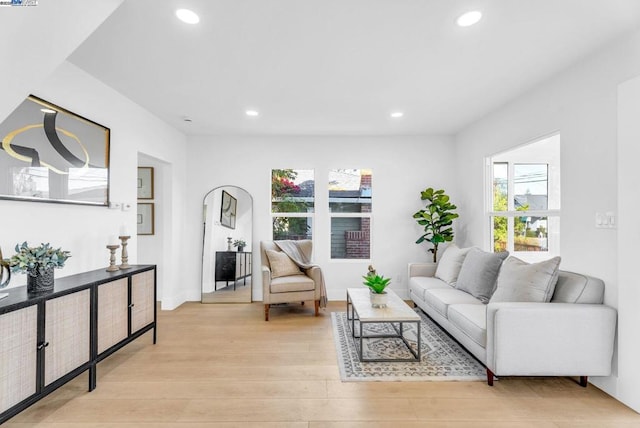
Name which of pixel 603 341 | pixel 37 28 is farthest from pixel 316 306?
pixel 37 28

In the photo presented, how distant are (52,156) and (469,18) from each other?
306cm

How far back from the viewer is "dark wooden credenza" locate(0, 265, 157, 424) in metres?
1.82

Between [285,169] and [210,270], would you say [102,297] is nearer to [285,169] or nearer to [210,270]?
[210,270]

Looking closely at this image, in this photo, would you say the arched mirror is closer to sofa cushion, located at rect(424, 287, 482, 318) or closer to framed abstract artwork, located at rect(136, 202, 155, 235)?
framed abstract artwork, located at rect(136, 202, 155, 235)

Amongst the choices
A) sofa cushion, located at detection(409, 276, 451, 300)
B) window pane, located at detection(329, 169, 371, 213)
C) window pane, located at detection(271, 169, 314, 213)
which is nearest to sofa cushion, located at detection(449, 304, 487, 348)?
sofa cushion, located at detection(409, 276, 451, 300)

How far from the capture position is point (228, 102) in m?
3.64

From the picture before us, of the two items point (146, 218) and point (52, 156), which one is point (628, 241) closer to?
point (52, 156)

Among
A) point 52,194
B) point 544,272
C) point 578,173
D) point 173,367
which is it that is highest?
point 578,173

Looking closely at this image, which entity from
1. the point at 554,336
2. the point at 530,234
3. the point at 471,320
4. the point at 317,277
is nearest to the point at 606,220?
the point at 554,336

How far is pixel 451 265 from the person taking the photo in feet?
13.4

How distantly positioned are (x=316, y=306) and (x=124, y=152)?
2.79 m

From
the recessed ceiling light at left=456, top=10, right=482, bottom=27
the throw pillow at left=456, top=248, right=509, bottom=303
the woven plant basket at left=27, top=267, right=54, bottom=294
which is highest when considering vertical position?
the recessed ceiling light at left=456, top=10, right=482, bottom=27

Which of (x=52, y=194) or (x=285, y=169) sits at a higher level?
(x=285, y=169)

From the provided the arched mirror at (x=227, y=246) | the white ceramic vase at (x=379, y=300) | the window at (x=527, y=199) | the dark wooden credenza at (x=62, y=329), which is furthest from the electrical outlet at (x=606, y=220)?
the arched mirror at (x=227, y=246)
